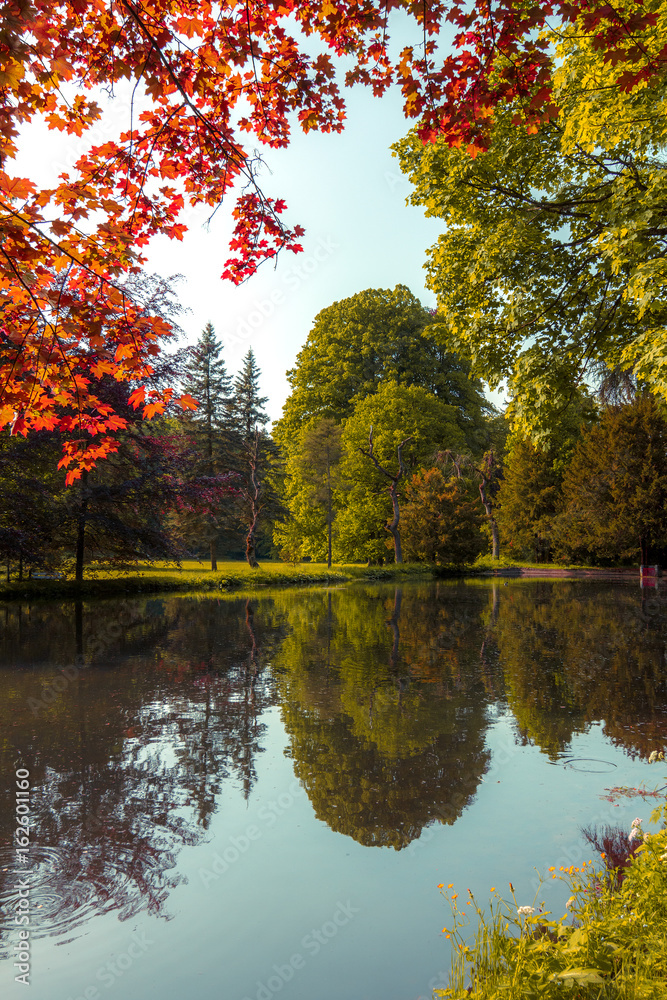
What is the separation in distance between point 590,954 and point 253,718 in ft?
14.6

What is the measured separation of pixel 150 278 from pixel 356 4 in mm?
16235

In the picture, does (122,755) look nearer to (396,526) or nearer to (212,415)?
(396,526)

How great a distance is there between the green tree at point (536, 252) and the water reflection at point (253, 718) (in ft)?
14.3

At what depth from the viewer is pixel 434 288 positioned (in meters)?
11.4

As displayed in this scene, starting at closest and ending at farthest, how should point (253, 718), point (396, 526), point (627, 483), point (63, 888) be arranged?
point (63, 888) → point (253, 718) → point (396, 526) → point (627, 483)

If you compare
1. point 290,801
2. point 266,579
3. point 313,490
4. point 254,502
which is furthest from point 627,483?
point 290,801

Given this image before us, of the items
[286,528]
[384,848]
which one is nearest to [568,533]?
[286,528]

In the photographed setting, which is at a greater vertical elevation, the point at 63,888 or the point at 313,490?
the point at 313,490

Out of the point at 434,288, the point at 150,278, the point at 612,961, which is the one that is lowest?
the point at 612,961

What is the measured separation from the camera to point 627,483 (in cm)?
3072

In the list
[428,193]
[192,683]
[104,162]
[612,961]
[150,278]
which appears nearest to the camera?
[612,961]

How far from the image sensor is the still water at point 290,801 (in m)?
2.86

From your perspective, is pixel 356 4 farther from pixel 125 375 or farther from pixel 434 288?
pixel 434 288

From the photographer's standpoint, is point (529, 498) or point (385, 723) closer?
point (385, 723)
